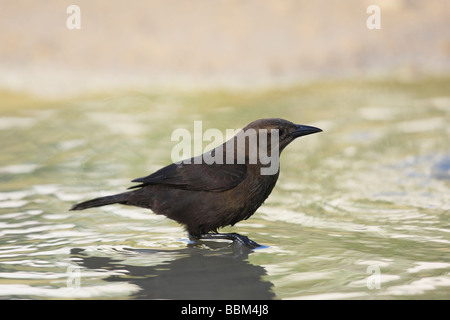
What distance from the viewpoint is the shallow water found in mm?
4758

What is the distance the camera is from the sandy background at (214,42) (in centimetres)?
1172

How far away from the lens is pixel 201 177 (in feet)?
18.0

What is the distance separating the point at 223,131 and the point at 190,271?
3.92 meters

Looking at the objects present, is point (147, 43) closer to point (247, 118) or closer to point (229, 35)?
point (229, 35)

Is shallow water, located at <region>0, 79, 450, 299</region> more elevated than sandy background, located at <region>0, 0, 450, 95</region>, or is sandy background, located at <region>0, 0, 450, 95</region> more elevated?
sandy background, located at <region>0, 0, 450, 95</region>

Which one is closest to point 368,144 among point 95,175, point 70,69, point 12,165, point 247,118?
point 247,118

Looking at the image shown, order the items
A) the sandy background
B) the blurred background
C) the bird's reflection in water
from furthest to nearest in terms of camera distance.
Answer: the sandy background < the blurred background < the bird's reflection in water

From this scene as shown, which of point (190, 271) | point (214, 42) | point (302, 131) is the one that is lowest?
point (190, 271)

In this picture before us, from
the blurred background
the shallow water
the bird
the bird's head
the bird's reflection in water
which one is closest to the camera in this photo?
the bird's reflection in water

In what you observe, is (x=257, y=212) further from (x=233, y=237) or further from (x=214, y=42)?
(x=214, y=42)

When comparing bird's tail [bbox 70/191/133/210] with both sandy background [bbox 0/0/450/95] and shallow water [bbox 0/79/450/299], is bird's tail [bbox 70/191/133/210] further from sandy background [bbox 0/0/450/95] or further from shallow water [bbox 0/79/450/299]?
sandy background [bbox 0/0/450/95]

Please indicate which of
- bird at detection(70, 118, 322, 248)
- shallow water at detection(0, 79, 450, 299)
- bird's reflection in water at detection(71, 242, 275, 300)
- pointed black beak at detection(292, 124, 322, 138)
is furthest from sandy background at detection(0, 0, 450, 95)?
bird's reflection in water at detection(71, 242, 275, 300)

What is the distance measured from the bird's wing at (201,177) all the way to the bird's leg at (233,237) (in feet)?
1.24

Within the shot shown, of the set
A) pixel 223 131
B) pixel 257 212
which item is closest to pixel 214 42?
pixel 223 131
